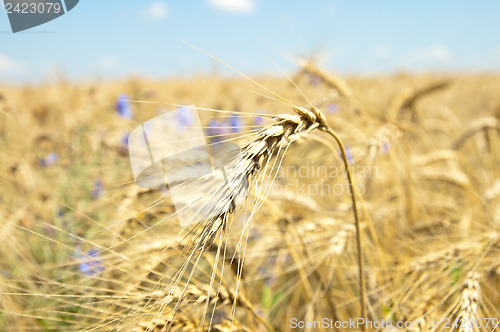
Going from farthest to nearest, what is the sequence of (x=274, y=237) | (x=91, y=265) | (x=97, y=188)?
(x=97, y=188), (x=274, y=237), (x=91, y=265)

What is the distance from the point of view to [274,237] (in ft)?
4.49

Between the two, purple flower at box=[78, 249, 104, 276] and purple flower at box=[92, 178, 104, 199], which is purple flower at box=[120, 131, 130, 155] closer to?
purple flower at box=[92, 178, 104, 199]

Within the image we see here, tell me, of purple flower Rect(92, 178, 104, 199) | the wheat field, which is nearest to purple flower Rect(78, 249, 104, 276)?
the wheat field

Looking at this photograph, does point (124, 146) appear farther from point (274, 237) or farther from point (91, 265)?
point (274, 237)

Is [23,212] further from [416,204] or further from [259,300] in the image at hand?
[416,204]

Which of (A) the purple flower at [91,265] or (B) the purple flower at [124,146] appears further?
(B) the purple flower at [124,146]

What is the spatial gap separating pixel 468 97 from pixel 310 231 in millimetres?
7350

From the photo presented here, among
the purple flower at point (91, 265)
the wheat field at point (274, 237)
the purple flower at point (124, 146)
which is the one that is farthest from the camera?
the purple flower at point (124, 146)

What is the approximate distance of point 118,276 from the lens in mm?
1111

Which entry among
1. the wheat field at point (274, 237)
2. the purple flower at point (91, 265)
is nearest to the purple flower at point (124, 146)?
the wheat field at point (274, 237)

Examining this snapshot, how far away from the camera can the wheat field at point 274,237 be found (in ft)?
2.22

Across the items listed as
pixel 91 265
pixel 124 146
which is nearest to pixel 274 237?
pixel 91 265

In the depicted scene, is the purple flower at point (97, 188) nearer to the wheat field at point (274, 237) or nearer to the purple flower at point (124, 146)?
the wheat field at point (274, 237)

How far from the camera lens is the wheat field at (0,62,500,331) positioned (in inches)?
26.7
